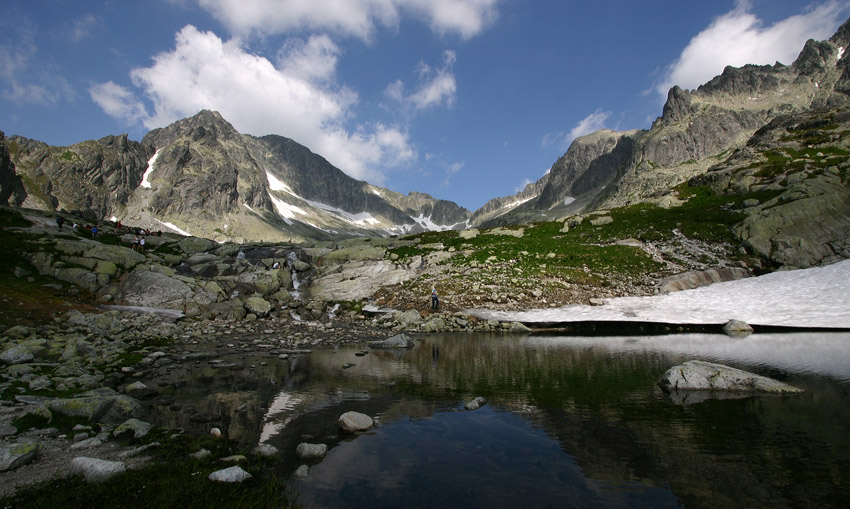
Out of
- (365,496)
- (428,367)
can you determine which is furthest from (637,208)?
(365,496)

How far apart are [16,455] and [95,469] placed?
2083 millimetres

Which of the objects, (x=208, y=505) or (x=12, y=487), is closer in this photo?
(x=208, y=505)

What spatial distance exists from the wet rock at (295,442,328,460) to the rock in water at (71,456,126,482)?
3.30 meters

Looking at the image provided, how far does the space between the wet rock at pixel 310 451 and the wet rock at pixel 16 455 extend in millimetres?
5170

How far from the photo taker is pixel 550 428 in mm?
9844

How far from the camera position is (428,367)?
18203 mm

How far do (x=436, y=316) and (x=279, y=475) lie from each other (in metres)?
27.2

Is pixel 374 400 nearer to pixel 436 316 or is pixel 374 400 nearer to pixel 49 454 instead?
pixel 49 454

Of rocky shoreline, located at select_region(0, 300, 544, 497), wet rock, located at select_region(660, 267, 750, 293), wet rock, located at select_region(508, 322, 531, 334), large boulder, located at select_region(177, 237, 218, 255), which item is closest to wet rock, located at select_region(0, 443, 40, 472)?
rocky shoreline, located at select_region(0, 300, 544, 497)

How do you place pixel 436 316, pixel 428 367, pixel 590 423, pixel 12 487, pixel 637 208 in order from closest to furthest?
pixel 12 487
pixel 590 423
pixel 428 367
pixel 436 316
pixel 637 208

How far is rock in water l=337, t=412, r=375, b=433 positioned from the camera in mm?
10086

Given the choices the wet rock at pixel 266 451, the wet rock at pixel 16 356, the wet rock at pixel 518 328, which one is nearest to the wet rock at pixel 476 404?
the wet rock at pixel 266 451

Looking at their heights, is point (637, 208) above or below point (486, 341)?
above

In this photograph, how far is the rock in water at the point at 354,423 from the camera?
10.1 metres
